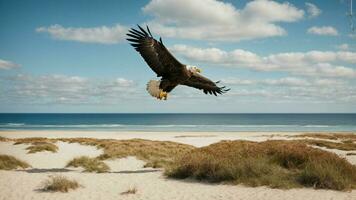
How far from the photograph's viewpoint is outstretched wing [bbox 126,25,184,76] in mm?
10844

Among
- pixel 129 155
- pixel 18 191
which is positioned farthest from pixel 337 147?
pixel 18 191

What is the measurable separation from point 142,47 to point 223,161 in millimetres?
5593

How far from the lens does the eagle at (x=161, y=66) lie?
10891mm

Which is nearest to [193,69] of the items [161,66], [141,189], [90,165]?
[161,66]

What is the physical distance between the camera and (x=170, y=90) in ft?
39.3

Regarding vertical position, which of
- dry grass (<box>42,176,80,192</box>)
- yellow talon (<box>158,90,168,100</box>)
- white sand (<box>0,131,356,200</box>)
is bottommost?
white sand (<box>0,131,356,200</box>)

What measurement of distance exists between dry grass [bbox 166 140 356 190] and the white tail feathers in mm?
3693

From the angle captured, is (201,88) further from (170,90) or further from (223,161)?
(223,161)

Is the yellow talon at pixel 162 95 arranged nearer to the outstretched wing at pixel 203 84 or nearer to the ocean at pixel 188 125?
the outstretched wing at pixel 203 84

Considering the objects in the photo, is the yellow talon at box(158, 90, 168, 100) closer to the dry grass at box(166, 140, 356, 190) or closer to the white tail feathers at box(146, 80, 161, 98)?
the white tail feathers at box(146, 80, 161, 98)

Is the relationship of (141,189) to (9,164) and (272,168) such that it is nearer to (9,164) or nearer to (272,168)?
(272,168)

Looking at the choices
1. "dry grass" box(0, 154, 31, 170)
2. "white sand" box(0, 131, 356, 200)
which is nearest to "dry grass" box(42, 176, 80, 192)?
"white sand" box(0, 131, 356, 200)

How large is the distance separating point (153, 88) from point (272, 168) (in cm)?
492

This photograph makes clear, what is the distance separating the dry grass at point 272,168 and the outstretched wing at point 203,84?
2581 millimetres
